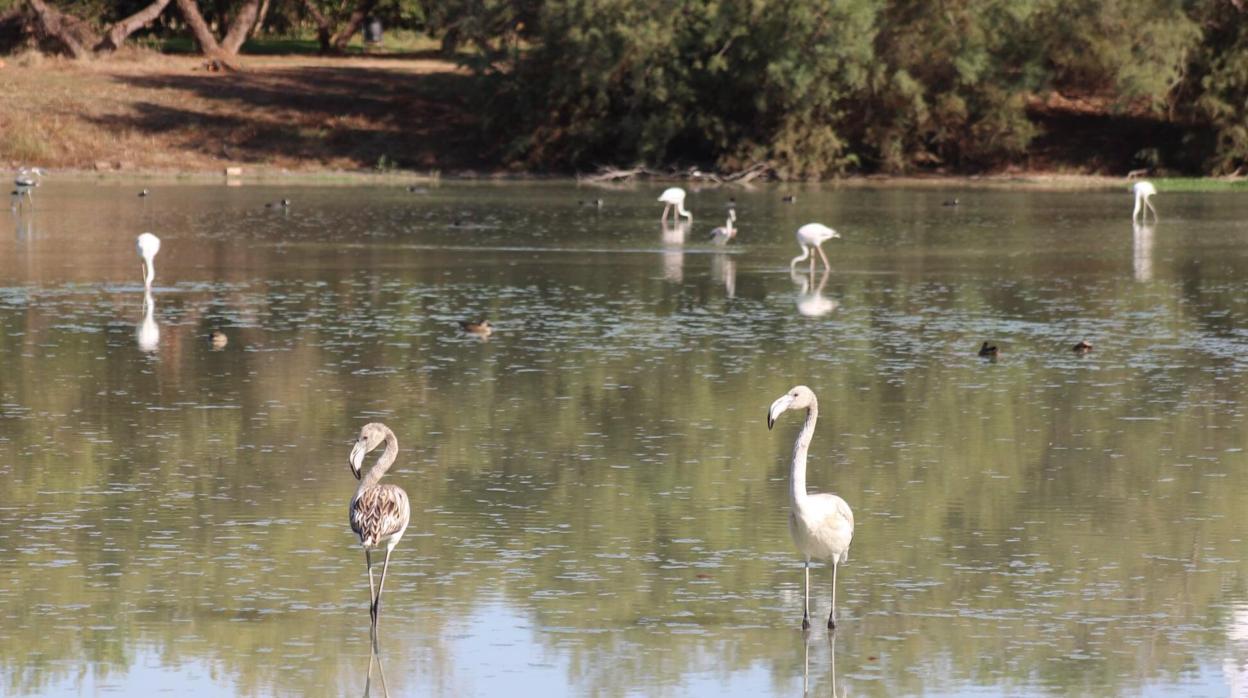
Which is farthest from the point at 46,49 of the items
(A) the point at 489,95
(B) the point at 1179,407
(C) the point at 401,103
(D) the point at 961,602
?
(D) the point at 961,602

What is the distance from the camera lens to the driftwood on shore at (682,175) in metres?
52.3

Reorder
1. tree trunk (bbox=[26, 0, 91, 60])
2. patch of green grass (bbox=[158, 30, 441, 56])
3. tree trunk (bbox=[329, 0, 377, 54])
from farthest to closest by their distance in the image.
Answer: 1. patch of green grass (bbox=[158, 30, 441, 56])
2. tree trunk (bbox=[329, 0, 377, 54])
3. tree trunk (bbox=[26, 0, 91, 60])

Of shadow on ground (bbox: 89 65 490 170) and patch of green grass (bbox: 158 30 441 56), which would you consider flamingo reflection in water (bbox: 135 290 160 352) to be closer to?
shadow on ground (bbox: 89 65 490 170)

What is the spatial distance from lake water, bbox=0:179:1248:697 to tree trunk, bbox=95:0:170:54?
38789mm

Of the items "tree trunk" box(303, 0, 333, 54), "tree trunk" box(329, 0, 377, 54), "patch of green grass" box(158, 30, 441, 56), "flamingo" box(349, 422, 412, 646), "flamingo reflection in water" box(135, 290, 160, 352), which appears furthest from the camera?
"patch of green grass" box(158, 30, 441, 56)

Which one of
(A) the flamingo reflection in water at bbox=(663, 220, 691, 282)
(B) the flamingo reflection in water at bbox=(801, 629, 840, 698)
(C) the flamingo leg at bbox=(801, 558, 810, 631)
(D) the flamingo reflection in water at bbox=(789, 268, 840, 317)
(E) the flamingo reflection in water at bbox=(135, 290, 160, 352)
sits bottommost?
(A) the flamingo reflection in water at bbox=(663, 220, 691, 282)

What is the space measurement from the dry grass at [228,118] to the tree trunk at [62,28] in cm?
104

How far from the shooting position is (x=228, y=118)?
56.2 metres

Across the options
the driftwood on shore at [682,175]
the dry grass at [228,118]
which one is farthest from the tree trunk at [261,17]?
the driftwood on shore at [682,175]

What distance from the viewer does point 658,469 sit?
12.7 metres

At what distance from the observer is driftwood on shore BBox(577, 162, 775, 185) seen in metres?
52.3

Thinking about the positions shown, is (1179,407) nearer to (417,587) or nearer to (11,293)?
(417,587)

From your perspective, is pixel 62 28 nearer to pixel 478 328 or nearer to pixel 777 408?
pixel 478 328

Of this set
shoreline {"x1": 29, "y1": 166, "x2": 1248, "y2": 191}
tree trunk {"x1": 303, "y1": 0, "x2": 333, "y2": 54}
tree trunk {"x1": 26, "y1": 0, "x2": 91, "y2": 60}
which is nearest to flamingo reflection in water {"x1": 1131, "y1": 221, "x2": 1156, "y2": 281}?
shoreline {"x1": 29, "y1": 166, "x2": 1248, "y2": 191}
